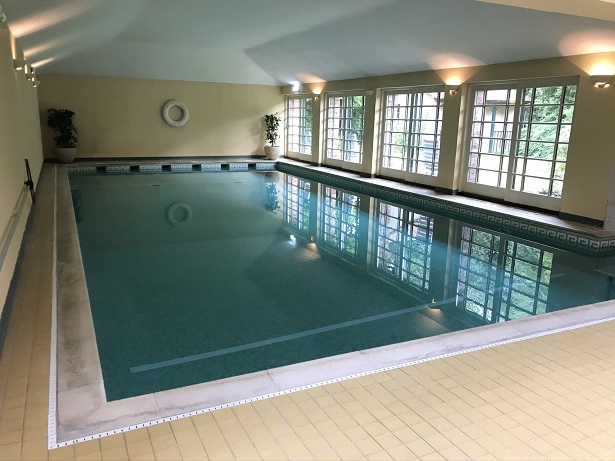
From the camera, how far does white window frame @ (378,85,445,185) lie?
9461 millimetres

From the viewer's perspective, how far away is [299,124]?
14.8 m

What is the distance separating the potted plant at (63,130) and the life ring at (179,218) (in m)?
5.30

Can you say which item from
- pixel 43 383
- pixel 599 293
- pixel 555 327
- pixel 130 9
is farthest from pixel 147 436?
pixel 130 9

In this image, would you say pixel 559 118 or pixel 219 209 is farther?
pixel 219 209

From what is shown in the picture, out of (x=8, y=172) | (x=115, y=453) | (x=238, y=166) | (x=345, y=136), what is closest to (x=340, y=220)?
(x=8, y=172)

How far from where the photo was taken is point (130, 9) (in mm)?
8062

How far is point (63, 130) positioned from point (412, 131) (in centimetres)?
857

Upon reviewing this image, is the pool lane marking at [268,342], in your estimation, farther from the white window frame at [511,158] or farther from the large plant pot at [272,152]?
the large plant pot at [272,152]

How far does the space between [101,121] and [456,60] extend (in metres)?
9.40

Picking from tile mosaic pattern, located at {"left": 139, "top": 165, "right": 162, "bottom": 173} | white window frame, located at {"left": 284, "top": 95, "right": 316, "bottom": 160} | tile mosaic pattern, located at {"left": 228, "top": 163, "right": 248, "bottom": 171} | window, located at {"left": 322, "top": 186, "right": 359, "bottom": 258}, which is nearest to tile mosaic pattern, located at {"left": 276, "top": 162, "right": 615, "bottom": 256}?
window, located at {"left": 322, "top": 186, "right": 359, "bottom": 258}

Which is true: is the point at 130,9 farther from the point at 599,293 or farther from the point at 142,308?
the point at 599,293

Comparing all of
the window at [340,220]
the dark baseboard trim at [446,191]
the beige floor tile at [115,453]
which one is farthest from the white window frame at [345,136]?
the beige floor tile at [115,453]

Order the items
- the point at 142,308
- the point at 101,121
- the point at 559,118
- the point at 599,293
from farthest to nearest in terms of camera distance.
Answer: the point at 101,121, the point at 559,118, the point at 599,293, the point at 142,308

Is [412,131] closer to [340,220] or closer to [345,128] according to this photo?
[345,128]
